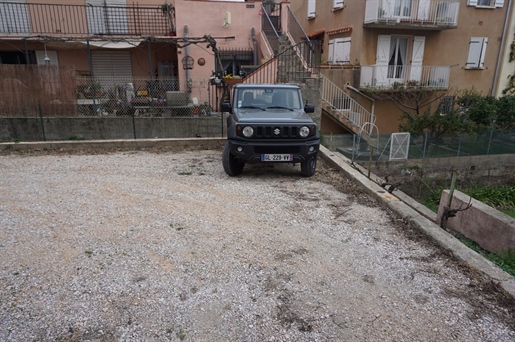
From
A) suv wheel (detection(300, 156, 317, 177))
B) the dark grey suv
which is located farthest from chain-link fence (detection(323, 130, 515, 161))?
the dark grey suv

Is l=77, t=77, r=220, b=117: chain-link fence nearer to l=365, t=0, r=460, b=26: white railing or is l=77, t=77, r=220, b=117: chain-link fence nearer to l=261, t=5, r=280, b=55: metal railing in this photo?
l=261, t=5, r=280, b=55: metal railing

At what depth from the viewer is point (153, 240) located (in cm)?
475

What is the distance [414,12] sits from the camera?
17188 millimetres

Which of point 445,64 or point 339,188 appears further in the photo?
point 445,64

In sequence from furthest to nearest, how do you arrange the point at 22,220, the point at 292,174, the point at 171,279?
the point at 292,174, the point at 22,220, the point at 171,279

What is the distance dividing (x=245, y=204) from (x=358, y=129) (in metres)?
11.6

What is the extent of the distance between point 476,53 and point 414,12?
469 cm

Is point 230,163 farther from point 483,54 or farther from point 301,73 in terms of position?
point 483,54

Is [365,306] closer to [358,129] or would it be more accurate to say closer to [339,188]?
[339,188]

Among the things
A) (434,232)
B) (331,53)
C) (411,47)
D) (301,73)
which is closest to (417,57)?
(411,47)

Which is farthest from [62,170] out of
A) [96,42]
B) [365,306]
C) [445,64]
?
[445,64]

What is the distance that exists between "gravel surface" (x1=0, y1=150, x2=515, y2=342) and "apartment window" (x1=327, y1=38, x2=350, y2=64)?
13.4 meters

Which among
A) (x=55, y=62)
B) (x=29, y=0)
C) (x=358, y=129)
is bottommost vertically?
(x=358, y=129)

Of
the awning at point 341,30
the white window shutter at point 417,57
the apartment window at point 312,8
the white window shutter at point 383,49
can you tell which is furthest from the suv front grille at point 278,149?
the apartment window at point 312,8
